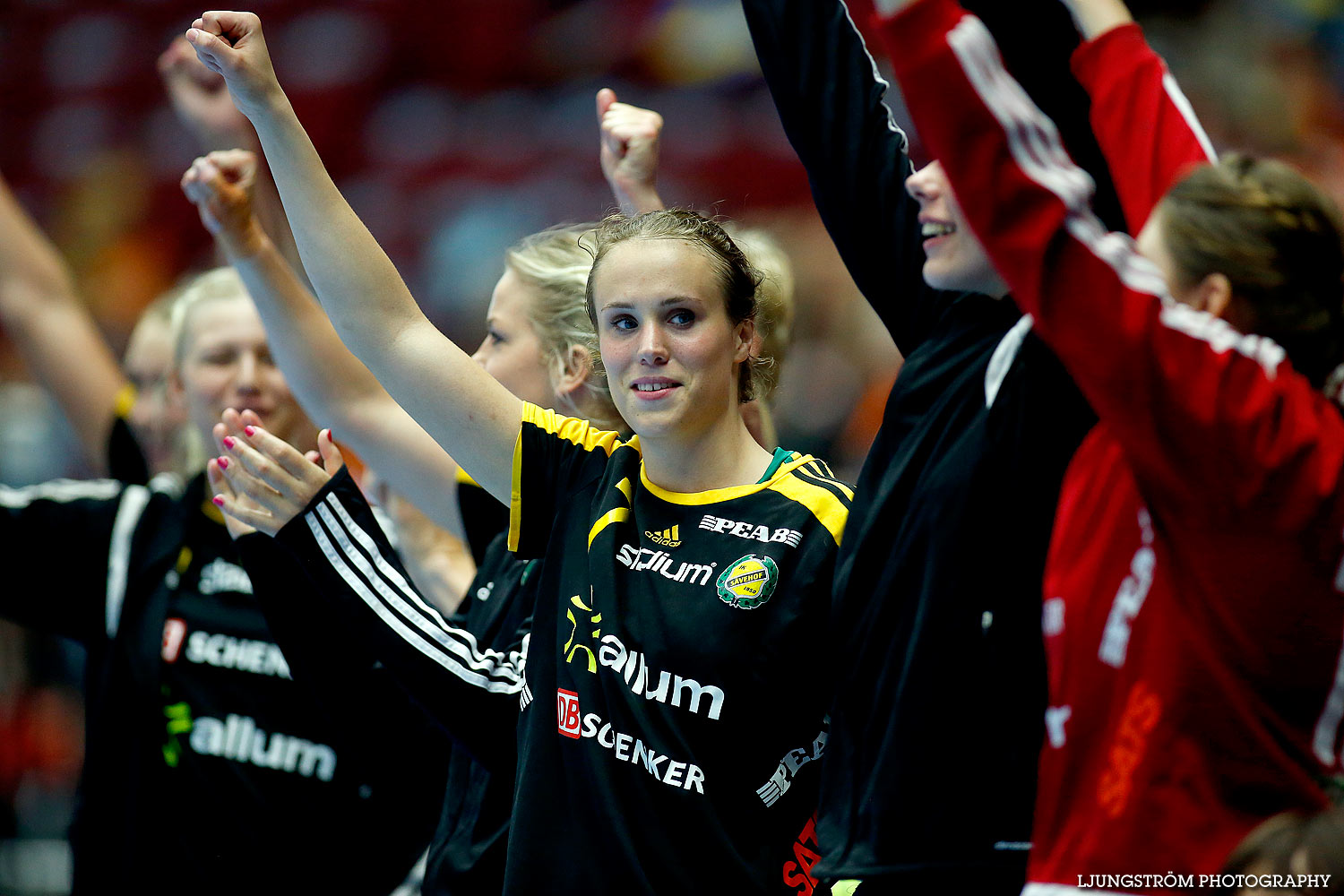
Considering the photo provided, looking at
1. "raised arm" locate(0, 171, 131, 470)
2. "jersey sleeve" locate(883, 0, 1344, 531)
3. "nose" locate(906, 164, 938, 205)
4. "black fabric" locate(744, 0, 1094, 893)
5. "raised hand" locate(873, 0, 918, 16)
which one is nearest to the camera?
"jersey sleeve" locate(883, 0, 1344, 531)

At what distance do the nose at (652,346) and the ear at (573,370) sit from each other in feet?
2.07

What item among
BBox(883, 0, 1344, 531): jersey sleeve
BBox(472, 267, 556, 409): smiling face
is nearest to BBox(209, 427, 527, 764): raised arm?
BBox(472, 267, 556, 409): smiling face

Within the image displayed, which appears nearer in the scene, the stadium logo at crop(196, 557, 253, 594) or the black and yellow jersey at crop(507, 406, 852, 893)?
the black and yellow jersey at crop(507, 406, 852, 893)

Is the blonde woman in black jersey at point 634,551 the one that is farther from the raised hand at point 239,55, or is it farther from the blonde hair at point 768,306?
the blonde hair at point 768,306

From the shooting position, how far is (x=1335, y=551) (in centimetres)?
158

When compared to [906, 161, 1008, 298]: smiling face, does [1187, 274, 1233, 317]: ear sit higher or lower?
lower

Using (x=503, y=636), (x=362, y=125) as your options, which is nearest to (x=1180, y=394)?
(x=503, y=636)

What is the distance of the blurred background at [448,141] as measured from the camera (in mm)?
6215

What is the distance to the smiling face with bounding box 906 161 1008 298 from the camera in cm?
191

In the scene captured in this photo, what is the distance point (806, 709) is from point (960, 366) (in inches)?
23.6

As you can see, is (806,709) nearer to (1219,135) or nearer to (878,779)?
(878,779)

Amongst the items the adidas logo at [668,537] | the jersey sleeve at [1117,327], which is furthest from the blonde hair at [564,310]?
the jersey sleeve at [1117,327]

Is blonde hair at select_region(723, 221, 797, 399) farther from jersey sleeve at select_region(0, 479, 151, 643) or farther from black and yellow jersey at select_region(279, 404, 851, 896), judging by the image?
jersey sleeve at select_region(0, 479, 151, 643)

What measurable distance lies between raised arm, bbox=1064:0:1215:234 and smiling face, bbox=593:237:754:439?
0.68 m
